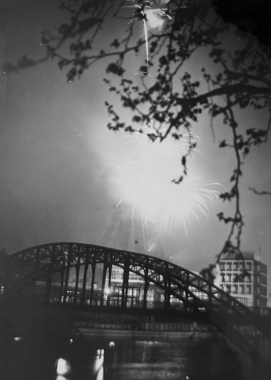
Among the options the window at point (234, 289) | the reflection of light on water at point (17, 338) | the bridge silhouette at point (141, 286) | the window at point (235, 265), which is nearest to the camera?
the window at point (235, 265)

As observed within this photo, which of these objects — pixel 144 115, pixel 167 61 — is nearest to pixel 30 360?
pixel 144 115

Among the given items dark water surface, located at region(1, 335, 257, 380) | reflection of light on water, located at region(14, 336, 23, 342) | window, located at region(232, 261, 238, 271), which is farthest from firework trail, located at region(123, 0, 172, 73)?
reflection of light on water, located at region(14, 336, 23, 342)

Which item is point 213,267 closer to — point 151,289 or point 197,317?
point 197,317

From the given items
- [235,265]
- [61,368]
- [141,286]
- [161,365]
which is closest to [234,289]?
[235,265]

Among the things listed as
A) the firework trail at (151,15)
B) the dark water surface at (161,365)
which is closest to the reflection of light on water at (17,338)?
the dark water surface at (161,365)

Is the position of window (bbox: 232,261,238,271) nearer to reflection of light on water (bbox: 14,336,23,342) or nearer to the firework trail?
the firework trail

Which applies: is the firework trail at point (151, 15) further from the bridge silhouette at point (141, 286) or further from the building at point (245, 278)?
the bridge silhouette at point (141, 286)

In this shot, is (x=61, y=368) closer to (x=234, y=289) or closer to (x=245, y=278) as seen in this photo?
(x=234, y=289)
